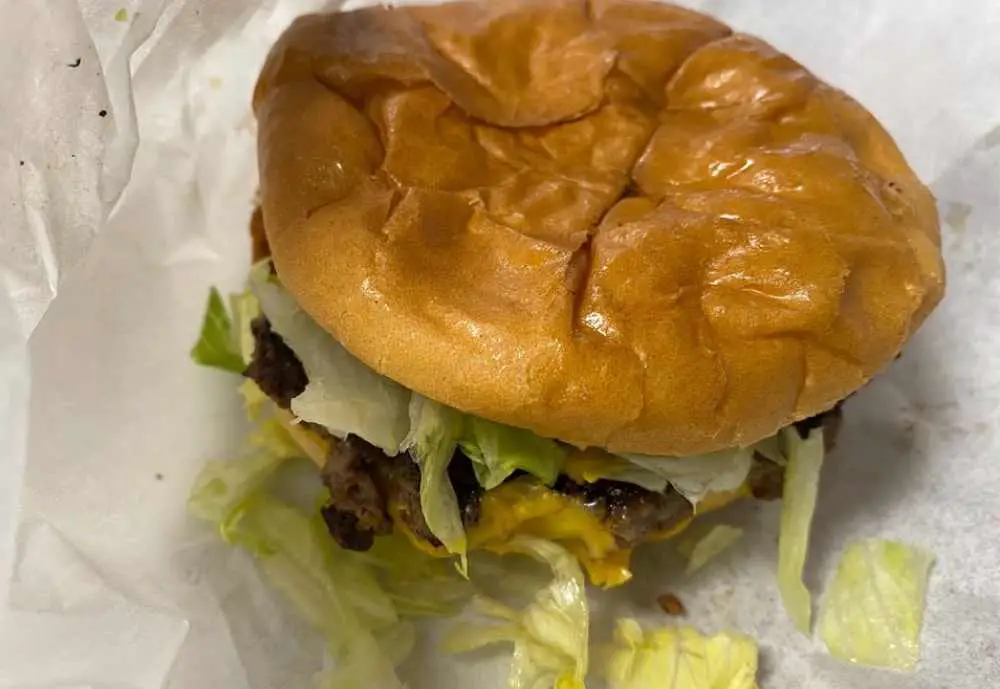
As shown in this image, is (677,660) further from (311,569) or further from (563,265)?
(563,265)

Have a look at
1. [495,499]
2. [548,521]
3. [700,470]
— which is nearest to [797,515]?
[700,470]

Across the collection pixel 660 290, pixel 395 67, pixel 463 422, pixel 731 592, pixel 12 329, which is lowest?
pixel 731 592

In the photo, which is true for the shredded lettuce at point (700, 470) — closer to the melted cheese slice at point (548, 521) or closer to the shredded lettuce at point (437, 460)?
the melted cheese slice at point (548, 521)

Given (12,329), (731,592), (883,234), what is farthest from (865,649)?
(12,329)

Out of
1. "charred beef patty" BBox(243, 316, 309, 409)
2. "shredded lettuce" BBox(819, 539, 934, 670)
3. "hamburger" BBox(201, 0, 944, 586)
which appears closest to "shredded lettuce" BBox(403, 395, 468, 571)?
"hamburger" BBox(201, 0, 944, 586)

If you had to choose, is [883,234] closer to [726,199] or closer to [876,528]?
[726,199]

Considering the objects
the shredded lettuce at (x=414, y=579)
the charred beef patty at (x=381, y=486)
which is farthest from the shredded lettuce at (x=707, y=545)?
the charred beef patty at (x=381, y=486)
